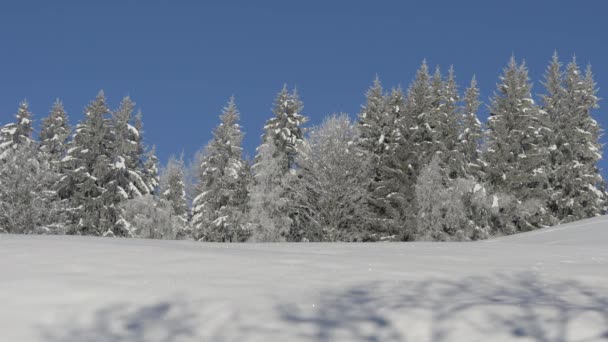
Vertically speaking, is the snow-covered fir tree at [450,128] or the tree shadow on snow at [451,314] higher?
the snow-covered fir tree at [450,128]

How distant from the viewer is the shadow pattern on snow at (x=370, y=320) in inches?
197

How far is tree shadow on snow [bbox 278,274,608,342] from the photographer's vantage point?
4984 millimetres

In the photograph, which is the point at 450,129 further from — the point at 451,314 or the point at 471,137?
the point at 451,314

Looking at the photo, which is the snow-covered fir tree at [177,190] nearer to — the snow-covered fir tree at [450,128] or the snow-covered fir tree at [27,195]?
the snow-covered fir tree at [27,195]

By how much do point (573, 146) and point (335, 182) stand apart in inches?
745

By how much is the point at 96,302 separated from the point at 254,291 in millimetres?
1663

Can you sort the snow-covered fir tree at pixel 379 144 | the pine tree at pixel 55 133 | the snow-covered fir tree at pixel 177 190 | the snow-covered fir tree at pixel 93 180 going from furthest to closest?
the snow-covered fir tree at pixel 177 190, the pine tree at pixel 55 133, the snow-covered fir tree at pixel 93 180, the snow-covered fir tree at pixel 379 144

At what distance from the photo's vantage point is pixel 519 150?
124ft

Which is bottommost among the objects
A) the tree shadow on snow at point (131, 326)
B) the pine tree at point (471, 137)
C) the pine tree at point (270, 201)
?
the tree shadow on snow at point (131, 326)

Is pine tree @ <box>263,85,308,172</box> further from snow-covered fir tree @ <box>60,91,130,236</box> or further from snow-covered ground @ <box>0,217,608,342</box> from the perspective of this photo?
snow-covered ground @ <box>0,217,608,342</box>

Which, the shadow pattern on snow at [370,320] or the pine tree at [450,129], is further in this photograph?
the pine tree at [450,129]

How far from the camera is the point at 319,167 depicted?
1308 inches

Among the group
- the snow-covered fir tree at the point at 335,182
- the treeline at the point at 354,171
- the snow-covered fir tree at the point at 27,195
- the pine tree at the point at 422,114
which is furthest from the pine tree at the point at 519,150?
the snow-covered fir tree at the point at 27,195

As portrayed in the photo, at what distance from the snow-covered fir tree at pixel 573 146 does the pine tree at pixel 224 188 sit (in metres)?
21.4
